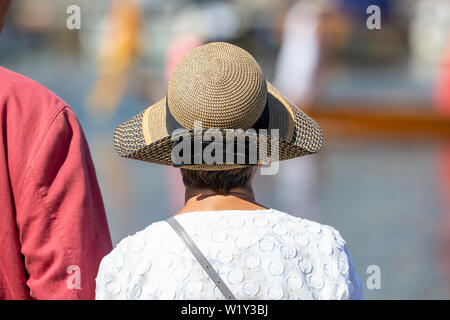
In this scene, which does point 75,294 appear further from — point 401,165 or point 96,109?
point 96,109

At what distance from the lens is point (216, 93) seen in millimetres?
2043

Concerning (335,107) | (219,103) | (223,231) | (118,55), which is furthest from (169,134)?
(118,55)

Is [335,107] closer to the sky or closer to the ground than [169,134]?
Result: closer to the ground

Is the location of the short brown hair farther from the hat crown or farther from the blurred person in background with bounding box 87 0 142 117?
the blurred person in background with bounding box 87 0 142 117

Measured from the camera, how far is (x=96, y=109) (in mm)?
12852

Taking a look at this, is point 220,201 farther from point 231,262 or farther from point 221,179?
point 231,262

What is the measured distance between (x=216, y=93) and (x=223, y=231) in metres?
0.37

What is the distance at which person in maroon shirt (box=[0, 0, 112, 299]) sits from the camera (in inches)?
80.3

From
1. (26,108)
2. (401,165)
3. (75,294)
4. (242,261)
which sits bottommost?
(401,165)

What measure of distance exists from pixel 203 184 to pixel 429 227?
4761mm

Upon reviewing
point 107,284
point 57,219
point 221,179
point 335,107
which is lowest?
point 335,107

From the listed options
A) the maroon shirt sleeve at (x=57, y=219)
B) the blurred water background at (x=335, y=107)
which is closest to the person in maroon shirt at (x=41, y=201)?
the maroon shirt sleeve at (x=57, y=219)

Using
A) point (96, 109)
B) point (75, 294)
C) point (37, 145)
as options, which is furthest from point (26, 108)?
point (96, 109)

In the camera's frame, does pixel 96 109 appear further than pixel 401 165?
→ Yes
